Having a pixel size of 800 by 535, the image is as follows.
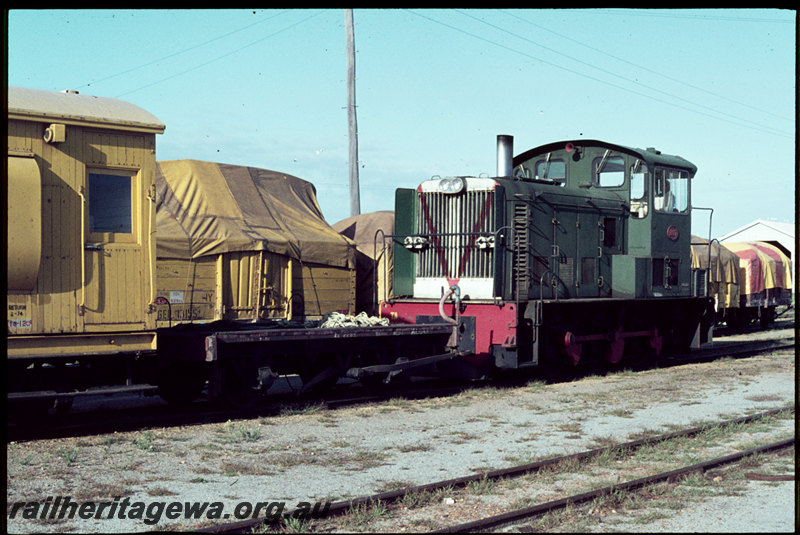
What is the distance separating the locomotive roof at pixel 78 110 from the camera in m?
7.93

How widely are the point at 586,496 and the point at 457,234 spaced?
7.01 meters

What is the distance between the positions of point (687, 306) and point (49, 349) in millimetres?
12476

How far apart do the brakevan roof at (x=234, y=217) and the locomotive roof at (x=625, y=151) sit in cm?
466

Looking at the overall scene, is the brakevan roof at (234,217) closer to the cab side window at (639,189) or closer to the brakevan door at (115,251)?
the brakevan door at (115,251)

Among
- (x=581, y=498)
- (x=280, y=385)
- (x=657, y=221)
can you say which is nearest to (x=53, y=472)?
(x=581, y=498)

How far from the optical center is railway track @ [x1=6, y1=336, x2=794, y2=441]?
8375 mm

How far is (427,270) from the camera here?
13.1 m

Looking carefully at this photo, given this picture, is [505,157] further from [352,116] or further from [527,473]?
[352,116]

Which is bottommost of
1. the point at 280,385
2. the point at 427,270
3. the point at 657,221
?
the point at 280,385

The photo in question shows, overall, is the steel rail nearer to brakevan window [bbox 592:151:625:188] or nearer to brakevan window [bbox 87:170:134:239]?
brakevan window [bbox 87:170:134:239]

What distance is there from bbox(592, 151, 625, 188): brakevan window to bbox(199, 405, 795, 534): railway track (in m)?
6.66

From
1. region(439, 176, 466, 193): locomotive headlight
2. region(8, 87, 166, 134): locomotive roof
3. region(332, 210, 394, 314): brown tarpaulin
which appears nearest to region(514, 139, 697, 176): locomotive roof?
region(439, 176, 466, 193): locomotive headlight

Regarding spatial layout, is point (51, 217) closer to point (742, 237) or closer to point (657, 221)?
point (657, 221)
